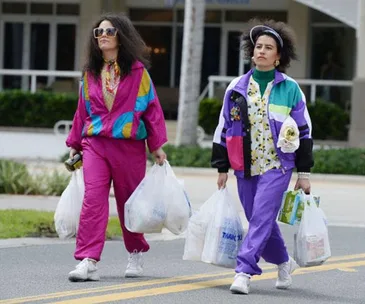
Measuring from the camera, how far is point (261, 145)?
332 inches

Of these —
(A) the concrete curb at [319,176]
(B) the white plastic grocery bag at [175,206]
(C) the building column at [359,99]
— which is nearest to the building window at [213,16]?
(C) the building column at [359,99]

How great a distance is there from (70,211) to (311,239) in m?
1.91

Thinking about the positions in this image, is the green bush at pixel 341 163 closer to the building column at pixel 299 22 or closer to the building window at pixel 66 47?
the building column at pixel 299 22

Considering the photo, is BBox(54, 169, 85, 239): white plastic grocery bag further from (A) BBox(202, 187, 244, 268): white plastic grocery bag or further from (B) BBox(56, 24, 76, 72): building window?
(B) BBox(56, 24, 76, 72): building window

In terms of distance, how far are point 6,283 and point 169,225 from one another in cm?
131

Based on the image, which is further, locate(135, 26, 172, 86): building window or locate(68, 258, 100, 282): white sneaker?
locate(135, 26, 172, 86): building window

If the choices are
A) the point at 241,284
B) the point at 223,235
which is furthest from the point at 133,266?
the point at 241,284

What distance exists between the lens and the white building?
28844 millimetres

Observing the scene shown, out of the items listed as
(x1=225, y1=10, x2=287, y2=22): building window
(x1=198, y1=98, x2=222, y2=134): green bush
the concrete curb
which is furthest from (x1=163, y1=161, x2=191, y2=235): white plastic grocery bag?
(x1=225, y1=10, x2=287, y2=22): building window

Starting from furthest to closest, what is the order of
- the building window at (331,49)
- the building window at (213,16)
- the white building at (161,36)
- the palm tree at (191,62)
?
the building window at (213,16), the white building at (161,36), the building window at (331,49), the palm tree at (191,62)

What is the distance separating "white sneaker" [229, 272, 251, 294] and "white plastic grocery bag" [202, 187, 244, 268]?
0.64 feet

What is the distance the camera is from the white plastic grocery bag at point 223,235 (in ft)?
27.7

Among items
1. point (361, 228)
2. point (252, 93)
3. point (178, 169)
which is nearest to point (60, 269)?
point (252, 93)

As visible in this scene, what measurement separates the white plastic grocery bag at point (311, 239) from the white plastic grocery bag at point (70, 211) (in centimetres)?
175
